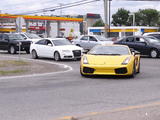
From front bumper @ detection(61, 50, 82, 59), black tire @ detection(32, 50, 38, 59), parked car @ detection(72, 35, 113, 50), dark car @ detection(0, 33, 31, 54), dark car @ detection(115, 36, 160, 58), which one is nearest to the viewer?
front bumper @ detection(61, 50, 82, 59)

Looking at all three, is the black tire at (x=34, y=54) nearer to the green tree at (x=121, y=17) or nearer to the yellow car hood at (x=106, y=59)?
the yellow car hood at (x=106, y=59)

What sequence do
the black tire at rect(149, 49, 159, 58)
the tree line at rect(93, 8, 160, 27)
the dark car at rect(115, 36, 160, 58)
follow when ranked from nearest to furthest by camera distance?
the black tire at rect(149, 49, 159, 58), the dark car at rect(115, 36, 160, 58), the tree line at rect(93, 8, 160, 27)

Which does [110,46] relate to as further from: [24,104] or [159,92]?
[24,104]

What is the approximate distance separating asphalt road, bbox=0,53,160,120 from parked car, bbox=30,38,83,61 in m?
8.77

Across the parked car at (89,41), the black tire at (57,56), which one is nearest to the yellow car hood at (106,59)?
the black tire at (57,56)

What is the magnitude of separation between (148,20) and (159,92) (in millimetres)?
98670

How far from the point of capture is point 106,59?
13273 millimetres

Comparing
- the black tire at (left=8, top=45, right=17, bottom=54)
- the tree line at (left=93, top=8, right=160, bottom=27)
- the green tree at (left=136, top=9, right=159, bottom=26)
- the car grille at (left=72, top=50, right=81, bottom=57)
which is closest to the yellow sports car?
the car grille at (left=72, top=50, right=81, bottom=57)

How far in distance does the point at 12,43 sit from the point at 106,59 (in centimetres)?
1771

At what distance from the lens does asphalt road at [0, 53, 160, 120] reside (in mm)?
7523

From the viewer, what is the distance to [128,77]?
530 inches

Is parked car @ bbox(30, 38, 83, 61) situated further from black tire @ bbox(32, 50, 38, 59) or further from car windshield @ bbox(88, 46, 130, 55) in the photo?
car windshield @ bbox(88, 46, 130, 55)

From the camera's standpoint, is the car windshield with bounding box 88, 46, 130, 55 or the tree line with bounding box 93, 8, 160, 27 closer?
the car windshield with bounding box 88, 46, 130, 55

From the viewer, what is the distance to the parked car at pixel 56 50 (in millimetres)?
22000
